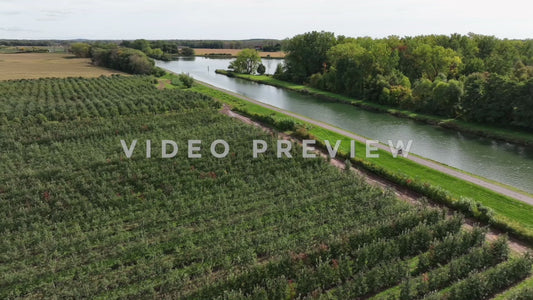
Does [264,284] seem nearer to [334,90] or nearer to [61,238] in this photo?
[61,238]

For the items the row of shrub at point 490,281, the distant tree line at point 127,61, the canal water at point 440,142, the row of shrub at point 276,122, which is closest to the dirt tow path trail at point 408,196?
the row of shrub at point 490,281

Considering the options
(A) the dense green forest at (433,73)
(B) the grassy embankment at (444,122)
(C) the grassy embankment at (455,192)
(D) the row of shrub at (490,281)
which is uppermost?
(A) the dense green forest at (433,73)

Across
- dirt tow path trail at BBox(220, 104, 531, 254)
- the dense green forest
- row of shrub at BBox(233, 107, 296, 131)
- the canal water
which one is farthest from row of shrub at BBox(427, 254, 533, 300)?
the dense green forest

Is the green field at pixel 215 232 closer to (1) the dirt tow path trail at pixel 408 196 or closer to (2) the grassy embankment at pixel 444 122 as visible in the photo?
(1) the dirt tow path trail at pixel 408 196

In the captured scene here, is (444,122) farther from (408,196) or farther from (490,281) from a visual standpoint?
(490,281)

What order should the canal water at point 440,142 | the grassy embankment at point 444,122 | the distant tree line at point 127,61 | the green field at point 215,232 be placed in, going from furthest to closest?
the distant tree line at point 127,61 → the grassy embankment at point 444,122 → the canal water at point 440,142 → the green field at point 215,232

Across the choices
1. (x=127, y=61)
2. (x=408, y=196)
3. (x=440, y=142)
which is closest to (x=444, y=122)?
(x=440, y=142)

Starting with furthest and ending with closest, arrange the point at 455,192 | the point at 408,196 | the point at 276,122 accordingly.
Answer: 1. the point at 276,122
2. the point at 455,192
3. the point at 408,196
